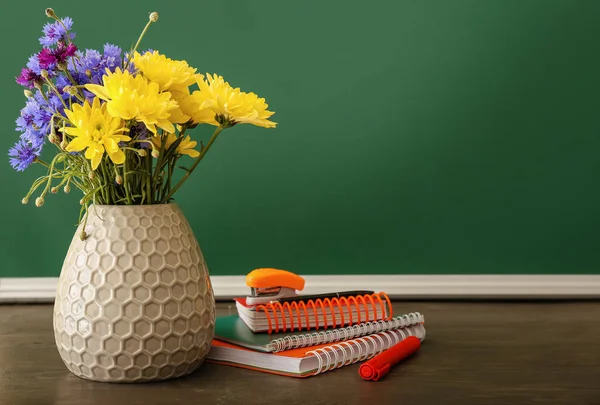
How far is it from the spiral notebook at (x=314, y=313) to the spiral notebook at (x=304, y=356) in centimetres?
5

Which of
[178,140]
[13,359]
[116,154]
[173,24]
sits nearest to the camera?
[116,154]

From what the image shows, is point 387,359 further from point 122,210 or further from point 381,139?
point 381,139

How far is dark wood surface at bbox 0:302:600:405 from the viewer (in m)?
0.95

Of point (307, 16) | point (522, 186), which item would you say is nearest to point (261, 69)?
point (307, 16)

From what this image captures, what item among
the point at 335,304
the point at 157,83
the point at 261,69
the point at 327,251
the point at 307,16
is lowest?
the point at 335,304

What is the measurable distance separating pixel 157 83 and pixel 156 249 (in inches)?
8.6

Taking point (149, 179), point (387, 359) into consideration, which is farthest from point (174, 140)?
point (387, 359)

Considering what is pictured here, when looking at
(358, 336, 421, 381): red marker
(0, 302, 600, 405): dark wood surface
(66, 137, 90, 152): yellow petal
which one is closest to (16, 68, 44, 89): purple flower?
(66, 137, 90, 152): yellow petal

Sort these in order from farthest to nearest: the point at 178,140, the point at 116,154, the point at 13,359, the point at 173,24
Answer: the point at 173,24 < the point at 13,359 < the point at 178,140 < the point at 116,154

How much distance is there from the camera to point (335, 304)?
3.92 ft

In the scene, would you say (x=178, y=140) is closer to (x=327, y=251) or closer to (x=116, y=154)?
(x=116, y=154)

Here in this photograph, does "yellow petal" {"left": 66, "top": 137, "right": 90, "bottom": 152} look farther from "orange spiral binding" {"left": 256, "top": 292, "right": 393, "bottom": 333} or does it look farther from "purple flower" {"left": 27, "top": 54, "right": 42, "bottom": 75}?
"orange spiral binding" {"left": 256, "top": 292, "right": 393, "bottom": 333}

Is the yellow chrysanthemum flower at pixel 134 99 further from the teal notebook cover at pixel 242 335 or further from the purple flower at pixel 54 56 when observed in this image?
the teal notebook cover at pixel 242 335

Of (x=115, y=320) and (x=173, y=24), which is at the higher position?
(x=173, y=24)
